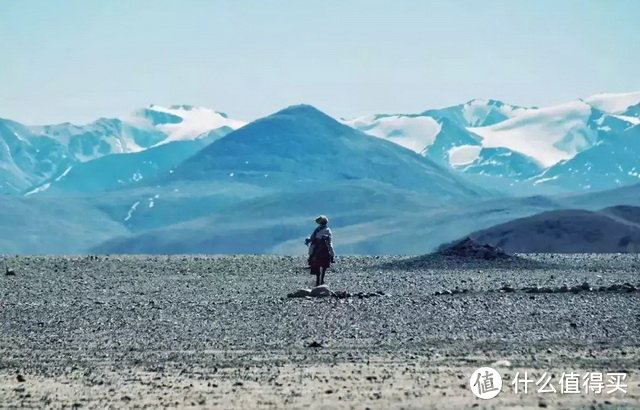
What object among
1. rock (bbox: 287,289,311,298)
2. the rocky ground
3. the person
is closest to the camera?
the rocky ground

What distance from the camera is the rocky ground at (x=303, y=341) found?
1416 cm

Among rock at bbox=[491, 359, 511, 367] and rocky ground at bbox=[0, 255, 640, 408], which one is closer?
rocky ground at bbox=[0, 255, 640, 408]

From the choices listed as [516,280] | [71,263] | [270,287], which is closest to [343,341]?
[270,287]

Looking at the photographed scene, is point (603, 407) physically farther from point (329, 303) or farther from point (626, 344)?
point (329, 303)

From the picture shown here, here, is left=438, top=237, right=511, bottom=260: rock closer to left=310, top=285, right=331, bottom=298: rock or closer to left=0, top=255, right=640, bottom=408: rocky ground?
left=0, top=255, right=640, bottom=408: rocky ground

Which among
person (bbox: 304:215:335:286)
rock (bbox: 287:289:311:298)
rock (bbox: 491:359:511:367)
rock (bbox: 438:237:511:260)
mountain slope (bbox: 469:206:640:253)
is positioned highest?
mountain slope (bbox: 469:206:640:253)

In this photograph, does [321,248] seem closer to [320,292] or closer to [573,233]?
[320,292]

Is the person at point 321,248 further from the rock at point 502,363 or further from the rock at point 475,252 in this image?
the rock at point 475,252

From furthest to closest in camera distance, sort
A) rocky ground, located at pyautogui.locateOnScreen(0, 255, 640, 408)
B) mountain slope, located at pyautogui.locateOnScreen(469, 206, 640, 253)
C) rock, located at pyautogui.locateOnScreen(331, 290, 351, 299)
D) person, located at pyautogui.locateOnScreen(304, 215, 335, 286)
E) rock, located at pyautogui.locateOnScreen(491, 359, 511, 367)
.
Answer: mountain slope, located at pyautogui.locateOnScreen(469, 206, 640, 253)
person, located at pyautogui.locateOnScreen(304, 215, 335, 286)
rock, located at pyautogui.locateOnScreen(331, 290, 351, 299)
rock, located at pyautogui.locateOnScreen(491, 359, 511, 367)
rocky ground, located at pyautogui.locateOnScreen(0, 255, 640, 408)

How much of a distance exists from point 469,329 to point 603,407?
8.10 metres

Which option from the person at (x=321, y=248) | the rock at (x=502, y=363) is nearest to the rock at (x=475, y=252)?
the person at (x=321, y=248)

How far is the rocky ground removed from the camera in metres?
14.2

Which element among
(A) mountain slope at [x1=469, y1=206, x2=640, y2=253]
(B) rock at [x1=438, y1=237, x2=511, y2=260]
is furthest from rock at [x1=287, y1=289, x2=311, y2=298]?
(A) mountain slope at [x1=469, y1=206, x2=640, y2=253]

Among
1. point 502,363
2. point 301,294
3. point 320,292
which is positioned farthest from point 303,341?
point 301,294
